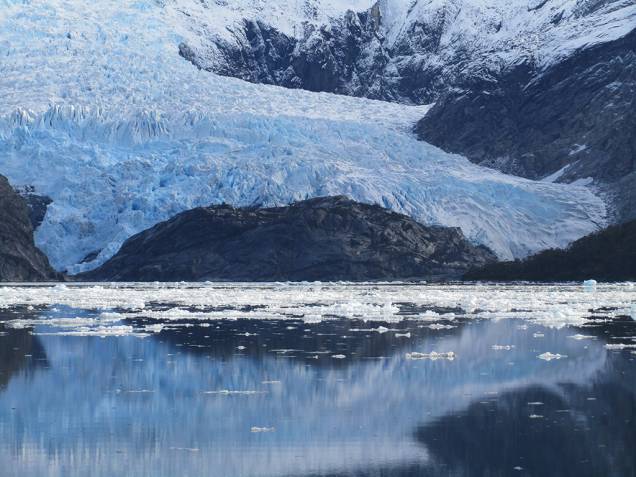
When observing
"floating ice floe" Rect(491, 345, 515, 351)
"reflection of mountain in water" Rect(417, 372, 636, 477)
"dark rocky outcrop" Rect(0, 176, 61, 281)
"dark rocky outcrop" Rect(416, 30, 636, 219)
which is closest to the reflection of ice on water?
"floating ice floe" Rect(491, 345, 515, 351)

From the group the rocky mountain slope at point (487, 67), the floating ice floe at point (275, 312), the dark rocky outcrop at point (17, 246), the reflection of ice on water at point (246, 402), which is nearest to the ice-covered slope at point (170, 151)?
the dark rocky outcrop at point (17, 246)

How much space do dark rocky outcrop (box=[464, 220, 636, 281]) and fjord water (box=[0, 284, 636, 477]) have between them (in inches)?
1854

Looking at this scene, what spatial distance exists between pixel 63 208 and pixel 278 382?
2899 inches

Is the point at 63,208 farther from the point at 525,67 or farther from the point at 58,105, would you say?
the point at 525,67

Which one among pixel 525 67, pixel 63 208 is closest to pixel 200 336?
pixel 63 208

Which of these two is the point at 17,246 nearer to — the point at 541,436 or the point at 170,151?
the point at 170,151

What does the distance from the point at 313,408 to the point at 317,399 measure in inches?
25.9

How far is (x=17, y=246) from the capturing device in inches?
3265

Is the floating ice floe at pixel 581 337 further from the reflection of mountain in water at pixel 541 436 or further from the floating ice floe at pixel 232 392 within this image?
the floating ice floe at pixel 232 392

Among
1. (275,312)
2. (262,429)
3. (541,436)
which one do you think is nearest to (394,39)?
(275,312)

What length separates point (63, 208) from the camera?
87812 millimetres

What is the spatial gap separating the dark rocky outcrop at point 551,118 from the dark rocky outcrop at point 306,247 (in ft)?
91.5

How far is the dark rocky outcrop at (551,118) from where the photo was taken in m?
125

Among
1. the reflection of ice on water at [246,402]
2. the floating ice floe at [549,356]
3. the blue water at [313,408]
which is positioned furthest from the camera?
the floating ice floe at [549,356]
